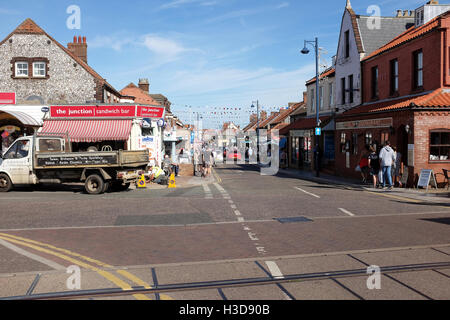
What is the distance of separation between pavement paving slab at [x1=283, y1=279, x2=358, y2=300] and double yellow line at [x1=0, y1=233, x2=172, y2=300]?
1.53 metres

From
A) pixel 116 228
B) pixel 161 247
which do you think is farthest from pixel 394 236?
pixel 116 228

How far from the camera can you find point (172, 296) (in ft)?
16.8

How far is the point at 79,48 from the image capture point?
35.7 m

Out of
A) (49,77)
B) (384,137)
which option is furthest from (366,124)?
(49,77)

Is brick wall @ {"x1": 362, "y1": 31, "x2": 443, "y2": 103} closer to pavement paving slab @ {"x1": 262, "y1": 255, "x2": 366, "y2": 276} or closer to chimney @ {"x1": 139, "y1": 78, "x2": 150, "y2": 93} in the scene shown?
pavement paving slab @ {"x1": 262, "y1": 255, "x2": 366, "y2": 276}

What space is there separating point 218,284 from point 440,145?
16.6 m

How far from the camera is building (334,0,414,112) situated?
2838 cm

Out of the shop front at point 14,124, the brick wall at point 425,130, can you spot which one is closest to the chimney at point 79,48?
the shop front at point 14,124

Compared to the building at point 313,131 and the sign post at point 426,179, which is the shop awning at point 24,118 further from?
the sign post at point 426,179

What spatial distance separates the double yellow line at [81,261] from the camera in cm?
551

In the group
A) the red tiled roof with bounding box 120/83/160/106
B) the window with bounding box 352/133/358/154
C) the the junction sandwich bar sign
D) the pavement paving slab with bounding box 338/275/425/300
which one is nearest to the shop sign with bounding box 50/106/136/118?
the the junction sandwich bar sign

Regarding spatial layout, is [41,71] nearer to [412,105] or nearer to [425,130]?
[412,105]

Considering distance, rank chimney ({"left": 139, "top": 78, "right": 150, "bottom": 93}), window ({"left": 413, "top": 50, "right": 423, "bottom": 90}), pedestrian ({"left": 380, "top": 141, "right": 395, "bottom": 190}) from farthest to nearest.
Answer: chimney ({"left": 139, "top": 78, "right": 150, "bottom": 93}) < window ({"left": 413, "top": 50, "right": 423, "bottom": 90}) < pedestrian ({"left": 380, "top": 141, "right": 395, "bottom": 190})
